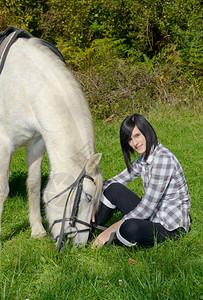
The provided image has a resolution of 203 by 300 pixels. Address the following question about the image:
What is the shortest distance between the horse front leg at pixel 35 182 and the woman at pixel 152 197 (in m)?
1.01

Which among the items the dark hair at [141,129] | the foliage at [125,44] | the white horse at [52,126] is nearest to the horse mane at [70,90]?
the white horse at [52,126]

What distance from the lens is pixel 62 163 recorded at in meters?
2.79

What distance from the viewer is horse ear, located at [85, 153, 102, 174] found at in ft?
8.55

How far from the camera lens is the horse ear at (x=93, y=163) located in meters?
2.61

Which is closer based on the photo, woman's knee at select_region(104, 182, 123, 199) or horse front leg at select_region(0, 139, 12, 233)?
horse front leg at select_region(0, 139, 12, 233)

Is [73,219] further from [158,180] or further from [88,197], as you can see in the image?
[158,180]

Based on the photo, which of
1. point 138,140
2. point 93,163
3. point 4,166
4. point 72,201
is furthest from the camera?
point 4,166

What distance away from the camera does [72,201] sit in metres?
2.76

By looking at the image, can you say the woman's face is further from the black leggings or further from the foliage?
the foliage

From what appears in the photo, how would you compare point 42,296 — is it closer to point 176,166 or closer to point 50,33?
point 176,166

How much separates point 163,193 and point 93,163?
0.97 meters

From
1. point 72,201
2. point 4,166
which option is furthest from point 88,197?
point 4,166

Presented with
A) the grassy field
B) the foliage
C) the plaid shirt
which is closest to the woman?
the plaid shirt

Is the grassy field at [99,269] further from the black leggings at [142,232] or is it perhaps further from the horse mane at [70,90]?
the horse mane at [70,90]
